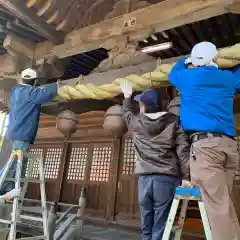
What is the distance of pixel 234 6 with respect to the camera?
296 cm

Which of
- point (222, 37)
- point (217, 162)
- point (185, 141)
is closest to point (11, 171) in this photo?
point (185, 141)

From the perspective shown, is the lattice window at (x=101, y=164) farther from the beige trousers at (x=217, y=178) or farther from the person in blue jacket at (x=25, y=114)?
the beige trousers at (x=217, y=178)

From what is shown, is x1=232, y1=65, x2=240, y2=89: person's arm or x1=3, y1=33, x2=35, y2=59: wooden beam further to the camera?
x1=3, y1=33, x2=35, y2=59: wooden beam

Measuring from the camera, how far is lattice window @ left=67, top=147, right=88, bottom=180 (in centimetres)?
634

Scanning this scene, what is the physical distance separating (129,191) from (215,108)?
3.58 m

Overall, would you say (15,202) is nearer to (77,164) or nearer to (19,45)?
(19,45)

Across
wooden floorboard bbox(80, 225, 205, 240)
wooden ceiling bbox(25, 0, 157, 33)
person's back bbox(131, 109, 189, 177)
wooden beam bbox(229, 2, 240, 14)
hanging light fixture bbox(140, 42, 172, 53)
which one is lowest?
wooden floorboard bbox(80, 225, 205, 240)

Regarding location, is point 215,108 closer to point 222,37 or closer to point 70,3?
point 222,37

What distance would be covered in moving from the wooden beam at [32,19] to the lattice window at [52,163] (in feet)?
10.4

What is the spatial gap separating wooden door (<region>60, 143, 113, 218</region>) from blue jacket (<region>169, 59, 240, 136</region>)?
373cm

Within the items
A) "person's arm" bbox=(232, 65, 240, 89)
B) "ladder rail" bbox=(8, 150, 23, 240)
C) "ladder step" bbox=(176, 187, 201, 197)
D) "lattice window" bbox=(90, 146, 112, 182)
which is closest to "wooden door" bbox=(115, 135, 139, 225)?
"lattice window" bbox=(90, 146, 112, 182)

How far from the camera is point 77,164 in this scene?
6438mm

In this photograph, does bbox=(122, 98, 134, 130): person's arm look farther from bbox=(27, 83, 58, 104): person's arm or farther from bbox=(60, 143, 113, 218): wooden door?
bbox=(60, 143, 113, 218): wooden door

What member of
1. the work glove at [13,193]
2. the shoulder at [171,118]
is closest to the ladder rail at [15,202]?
the work glove at [13,193]
